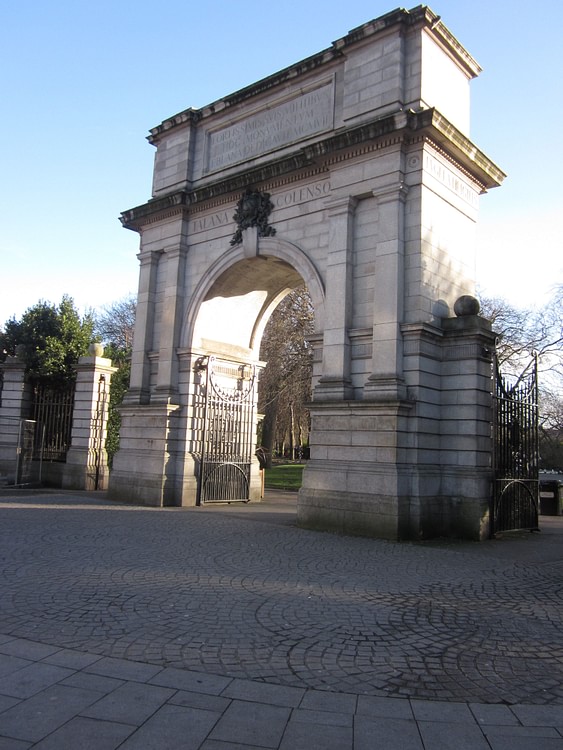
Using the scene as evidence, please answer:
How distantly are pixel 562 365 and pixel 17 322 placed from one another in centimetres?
2362

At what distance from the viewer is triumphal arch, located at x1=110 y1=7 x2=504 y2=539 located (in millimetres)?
10945

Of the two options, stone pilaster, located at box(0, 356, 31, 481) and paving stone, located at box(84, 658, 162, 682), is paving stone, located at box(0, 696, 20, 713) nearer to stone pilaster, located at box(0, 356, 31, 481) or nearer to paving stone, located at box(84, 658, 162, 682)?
paving stone, located at box(84, 658, 162, 682)

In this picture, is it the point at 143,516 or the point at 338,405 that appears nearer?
the point at 338,405

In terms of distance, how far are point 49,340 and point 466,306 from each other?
1435 centimetres

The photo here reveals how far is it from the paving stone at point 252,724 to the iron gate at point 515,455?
27.9 feet

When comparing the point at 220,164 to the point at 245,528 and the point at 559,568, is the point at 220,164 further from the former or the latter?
the point at 559,568

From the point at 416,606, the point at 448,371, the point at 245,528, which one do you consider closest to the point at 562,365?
the point at 448,371

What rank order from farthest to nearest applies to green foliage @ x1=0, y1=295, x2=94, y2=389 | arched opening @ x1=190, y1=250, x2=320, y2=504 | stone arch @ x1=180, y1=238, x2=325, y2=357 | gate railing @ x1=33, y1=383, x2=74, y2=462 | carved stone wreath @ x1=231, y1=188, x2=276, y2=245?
green foliage @ x1=0, y1=295, x2=94, y2=389, gate railing @ x1=33, y1=383, x2=74, y2=462, arched opening @ x1=190, y1=250, x2=320, y2=504, carved stone wreath @ x1=231, y1=188, x2=276, y2=245, stone arch @ x1=180, y1=238, x2=325, y2=357

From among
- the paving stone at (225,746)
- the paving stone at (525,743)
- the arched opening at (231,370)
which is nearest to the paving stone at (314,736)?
the paving stone at (225,746)

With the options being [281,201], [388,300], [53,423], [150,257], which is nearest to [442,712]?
[388,300]

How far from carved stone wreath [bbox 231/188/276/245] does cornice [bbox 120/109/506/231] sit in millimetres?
265

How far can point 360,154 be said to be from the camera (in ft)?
39.2

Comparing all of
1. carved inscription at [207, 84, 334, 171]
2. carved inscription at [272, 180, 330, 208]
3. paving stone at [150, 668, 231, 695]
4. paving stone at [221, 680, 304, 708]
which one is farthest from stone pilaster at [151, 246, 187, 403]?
paving stone at [221, 680, 304, 708]

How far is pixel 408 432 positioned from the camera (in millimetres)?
10773
